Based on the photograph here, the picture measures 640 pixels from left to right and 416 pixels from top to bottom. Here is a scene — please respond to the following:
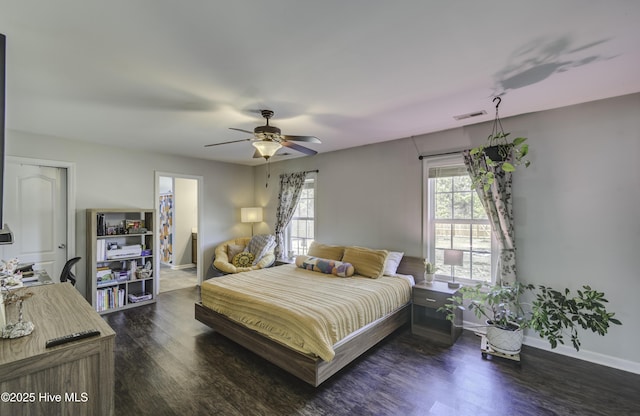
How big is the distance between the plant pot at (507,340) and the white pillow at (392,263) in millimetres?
1282

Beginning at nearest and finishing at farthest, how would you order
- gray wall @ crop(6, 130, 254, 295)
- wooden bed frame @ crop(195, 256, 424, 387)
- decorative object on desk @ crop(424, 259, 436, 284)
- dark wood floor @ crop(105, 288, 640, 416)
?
dark wood floor @ crop(105, 288, 640, 416) < wooden bed frame @ crop(195, 256, 424, 387) < decorative object on desk @ crop(424, 259, 436, 284) < gray wall @ crop(6, 130, 254, 295)

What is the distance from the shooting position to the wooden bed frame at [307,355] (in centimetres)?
230

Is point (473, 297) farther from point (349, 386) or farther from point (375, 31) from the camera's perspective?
point (375, 31)

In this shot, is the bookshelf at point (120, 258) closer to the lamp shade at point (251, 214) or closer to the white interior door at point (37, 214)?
the white interior door at point (37, 214)

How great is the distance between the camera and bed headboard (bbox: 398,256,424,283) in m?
3.84

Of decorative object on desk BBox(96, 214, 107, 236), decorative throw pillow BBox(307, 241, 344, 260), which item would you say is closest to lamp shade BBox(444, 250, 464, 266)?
decorative throw pillow BBox(307, 241, 344, 260)

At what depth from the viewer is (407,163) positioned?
4059mm

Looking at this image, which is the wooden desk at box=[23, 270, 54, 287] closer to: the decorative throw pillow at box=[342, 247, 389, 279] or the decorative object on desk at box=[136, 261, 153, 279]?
the decorative object on desk at box=[136, 261, 153, 279]

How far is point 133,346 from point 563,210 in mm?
4857

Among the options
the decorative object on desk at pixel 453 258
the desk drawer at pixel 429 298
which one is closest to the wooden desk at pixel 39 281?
the desk drawer at pixel 429 298

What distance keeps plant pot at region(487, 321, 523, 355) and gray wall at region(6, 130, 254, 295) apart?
195 inches

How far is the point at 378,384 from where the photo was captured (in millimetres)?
2436

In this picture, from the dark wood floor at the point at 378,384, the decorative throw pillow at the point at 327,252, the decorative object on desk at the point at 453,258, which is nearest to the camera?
the dark wood floor at the point at 378,384

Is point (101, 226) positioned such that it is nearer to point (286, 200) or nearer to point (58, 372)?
point (286, 200)
